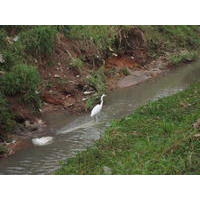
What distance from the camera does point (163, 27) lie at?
18234 mm

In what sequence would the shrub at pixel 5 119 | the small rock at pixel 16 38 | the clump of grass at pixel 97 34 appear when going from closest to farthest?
the shrub at pixel 5 119 → the small rock at pixel 16 38 → the clump of grass at pixel 97 34

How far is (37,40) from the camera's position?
1250cm

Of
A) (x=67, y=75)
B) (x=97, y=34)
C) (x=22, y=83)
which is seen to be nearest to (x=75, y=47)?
(x=97, y=34)

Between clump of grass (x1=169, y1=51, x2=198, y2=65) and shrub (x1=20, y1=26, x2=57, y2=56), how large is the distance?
5250mm

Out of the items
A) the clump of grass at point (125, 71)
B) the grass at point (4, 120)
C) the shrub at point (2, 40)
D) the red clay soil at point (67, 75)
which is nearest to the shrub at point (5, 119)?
the grass at point (4, 120)

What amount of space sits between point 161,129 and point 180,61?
8185 mm

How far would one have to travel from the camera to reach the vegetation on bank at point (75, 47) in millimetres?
10430

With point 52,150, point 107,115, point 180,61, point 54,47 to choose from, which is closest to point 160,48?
point 180,61

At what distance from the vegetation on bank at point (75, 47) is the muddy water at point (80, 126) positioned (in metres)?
0.63

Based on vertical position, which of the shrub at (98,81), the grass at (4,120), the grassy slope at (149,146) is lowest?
the grassy slope at (149,146)

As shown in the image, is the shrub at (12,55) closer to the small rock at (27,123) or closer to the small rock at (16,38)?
Answer: the small rock at (16,38)

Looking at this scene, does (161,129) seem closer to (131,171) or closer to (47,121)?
(131,171)

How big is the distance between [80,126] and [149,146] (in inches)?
103

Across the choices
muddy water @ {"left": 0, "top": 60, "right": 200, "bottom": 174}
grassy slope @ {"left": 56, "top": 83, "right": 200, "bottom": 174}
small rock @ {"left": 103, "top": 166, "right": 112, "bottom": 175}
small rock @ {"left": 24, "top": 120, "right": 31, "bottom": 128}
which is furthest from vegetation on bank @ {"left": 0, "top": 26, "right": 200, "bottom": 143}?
small rock @ {"left": 103, "top": 166, "right": 112, "bottom": 175}
